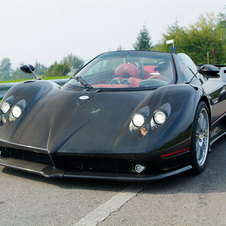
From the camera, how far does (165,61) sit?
466cm

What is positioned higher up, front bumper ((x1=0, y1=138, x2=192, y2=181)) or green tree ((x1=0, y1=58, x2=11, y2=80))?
front bumper ((x1=0, y1=138, x2=192, y2=181))

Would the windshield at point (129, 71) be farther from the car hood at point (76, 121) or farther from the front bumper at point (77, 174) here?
the front bumper at point (77, 174)

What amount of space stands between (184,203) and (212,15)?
48932 mm

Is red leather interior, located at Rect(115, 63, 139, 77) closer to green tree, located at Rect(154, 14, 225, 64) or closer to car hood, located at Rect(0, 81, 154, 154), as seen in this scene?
car hood, located at Rect(0, 81, 154, 154)

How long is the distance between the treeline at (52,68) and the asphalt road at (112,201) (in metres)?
32.9

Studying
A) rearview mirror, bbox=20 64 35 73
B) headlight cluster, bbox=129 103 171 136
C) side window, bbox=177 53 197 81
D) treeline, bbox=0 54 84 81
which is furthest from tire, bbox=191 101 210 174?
treeline, bbox=0 54 84 81

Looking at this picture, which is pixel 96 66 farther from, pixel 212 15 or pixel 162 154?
pixel 212 15

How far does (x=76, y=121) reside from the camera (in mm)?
3639

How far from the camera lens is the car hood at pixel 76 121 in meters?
3.31

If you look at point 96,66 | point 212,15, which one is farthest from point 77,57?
point 96,66

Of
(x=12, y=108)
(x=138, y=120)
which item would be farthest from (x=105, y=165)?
(x=12, y=108)

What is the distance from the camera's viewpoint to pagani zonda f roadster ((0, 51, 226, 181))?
3.25 meters

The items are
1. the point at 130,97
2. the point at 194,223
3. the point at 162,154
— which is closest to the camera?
the point at 194,223

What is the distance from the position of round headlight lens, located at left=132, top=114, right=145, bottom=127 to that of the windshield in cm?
73
